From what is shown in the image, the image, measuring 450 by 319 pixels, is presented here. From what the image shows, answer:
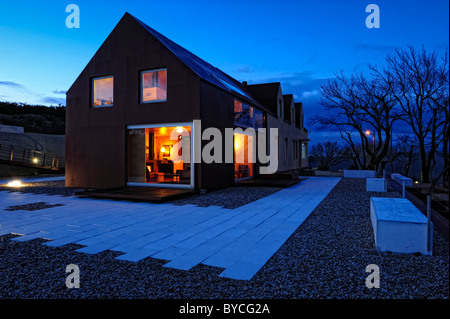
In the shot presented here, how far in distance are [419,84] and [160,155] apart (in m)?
14.3

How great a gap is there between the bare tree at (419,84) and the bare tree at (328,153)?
1106 centimetres

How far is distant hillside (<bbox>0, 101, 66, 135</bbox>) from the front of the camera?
1284 inches

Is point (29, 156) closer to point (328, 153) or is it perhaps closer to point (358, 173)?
point (358, 173)

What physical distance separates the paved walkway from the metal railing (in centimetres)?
1392

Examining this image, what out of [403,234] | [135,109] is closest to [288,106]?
[135,109]

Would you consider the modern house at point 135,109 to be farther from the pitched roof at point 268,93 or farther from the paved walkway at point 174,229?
the pitched roof at point 268,93

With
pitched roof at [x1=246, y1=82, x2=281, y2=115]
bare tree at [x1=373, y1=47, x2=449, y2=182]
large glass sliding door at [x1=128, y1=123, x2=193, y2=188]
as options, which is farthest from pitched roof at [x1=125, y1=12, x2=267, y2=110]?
bare tree at [x1=373, y1=47, x2=449, y2=182]

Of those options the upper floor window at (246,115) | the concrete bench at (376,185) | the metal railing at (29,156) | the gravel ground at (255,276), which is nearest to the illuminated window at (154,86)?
the upper floor window at (246,115)

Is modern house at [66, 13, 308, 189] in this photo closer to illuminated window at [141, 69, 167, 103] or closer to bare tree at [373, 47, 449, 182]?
illuminated window at [141, 69, 167, 103]

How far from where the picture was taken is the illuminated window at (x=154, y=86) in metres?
9.66

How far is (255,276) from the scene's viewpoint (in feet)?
8.86

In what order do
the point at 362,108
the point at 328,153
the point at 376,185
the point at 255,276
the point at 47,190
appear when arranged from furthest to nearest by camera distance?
the point at 328,153
the point at 362,108
the point at 47,190
the point at 376,185
the point at 255,276
